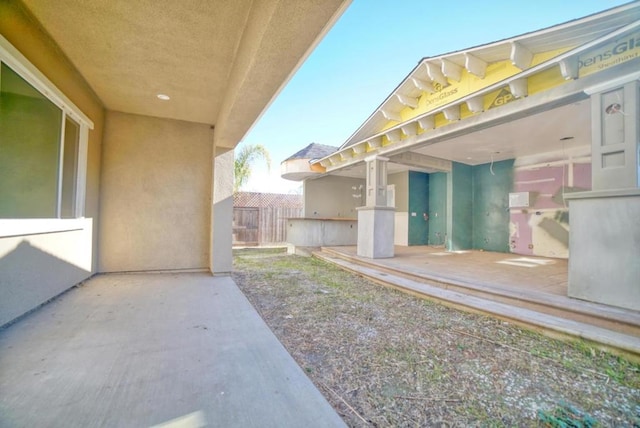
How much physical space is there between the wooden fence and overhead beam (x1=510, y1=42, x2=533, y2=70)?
337 inches

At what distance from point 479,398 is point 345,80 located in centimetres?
A: 791

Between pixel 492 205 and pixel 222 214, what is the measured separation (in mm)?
7922

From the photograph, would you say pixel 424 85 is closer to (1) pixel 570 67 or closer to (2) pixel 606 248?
(1) pixel 570 67

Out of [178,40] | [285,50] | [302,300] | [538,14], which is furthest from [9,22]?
[538,14]

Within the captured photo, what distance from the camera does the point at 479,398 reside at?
1.81 metres

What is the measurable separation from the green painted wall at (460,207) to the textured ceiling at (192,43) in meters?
6.78

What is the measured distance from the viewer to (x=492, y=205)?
830 cm

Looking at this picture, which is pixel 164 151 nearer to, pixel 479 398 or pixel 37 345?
pixel 37 345

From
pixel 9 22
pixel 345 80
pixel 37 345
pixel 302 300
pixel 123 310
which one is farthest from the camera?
pixel 345 80

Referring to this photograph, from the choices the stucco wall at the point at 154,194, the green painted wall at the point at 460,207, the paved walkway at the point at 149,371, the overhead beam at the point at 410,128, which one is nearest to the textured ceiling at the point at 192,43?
the stucco wall at the point at 154,194

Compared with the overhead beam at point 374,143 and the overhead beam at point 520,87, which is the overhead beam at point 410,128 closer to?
the overhead beam at point 374,143

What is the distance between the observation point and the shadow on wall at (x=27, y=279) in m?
2.63

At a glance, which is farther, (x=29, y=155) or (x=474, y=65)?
(x=474, y=65)

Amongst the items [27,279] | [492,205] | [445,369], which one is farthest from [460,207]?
[27,279]
